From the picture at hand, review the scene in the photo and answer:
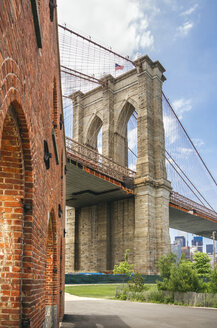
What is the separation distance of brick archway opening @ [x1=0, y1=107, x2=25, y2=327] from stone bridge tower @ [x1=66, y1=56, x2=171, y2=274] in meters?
29.7

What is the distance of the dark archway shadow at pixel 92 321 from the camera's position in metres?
9.77

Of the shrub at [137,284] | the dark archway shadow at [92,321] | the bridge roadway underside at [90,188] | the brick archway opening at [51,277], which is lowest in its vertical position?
the shrub at [137,284]

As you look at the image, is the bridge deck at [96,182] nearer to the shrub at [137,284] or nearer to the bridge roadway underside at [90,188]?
the bridge roadway underside at [90,188]

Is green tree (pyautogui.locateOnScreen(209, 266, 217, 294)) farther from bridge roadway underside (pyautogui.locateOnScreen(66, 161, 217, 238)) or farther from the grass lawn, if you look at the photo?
bridge roadway underside (pyautogui.locateOnScreen(66, 161, 217, 238))

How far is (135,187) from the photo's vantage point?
35.1 m

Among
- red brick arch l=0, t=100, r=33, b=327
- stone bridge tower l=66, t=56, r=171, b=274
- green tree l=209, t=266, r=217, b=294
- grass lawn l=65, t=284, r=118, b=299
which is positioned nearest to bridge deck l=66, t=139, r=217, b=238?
stone bridge tower l=66, t=56, r=171, b=274

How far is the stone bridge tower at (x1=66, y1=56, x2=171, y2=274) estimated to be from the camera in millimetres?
33469

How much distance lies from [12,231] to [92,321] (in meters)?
8.51

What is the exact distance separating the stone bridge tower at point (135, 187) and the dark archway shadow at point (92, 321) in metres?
20.6

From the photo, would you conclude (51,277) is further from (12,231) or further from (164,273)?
(164,273)

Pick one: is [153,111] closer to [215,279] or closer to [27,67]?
[215,279]

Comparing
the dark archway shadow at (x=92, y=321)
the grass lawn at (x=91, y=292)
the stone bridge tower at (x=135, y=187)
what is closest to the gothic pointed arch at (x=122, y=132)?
the stone bridge tower at (x=135, y=187)

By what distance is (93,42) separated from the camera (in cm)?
4091

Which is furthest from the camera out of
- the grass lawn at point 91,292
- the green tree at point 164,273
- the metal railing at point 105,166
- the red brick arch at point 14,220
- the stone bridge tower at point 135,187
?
the stone bridge tower at point 135,187
